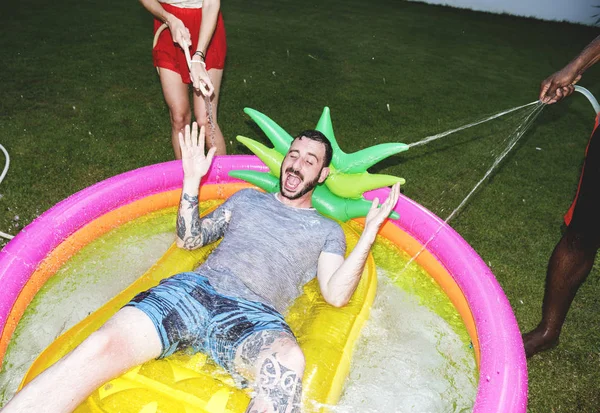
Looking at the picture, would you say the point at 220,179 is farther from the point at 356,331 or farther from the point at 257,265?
the point at 356,331

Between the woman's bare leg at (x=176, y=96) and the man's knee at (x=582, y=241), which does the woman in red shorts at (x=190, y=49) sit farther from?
the man's knee at (x=582, y=241)

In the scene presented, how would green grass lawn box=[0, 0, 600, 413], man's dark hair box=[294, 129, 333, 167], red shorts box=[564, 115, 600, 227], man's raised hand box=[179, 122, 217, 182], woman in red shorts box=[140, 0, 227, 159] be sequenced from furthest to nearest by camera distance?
green grass lawn box=[0, 0, 600, 413] < woman in red shorts box=[140, 0, 227, 159] < man's dark hair box=[294, 129, 333, 167] < man's raised hand box=[179, 122, 217, 182] < red shorts box=[564, 115, 600, 227]

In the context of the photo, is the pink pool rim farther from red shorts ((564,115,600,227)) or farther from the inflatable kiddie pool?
red shorts ((564,115,600,227))

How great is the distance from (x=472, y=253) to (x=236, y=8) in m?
9.33

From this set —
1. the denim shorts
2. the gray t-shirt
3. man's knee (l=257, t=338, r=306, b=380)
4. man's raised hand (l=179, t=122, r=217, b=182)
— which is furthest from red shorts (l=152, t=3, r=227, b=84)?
man's knee (l=257, t=338, r=306, b=380)

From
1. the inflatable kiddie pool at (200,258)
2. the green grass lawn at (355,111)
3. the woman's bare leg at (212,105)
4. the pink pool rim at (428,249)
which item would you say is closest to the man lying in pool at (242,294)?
the inflatable kiddie pool at (200,258)

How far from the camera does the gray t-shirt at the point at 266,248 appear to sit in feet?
8.25

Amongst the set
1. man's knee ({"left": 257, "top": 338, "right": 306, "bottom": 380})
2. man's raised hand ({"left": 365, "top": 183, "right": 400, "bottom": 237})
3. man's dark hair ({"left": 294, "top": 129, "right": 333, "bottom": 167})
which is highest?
man's dark hair ({"left": 294, "top": 129, "right": 333, "bottom": 167})

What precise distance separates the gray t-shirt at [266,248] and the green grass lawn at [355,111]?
1.46 m

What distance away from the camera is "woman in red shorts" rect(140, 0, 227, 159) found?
10.2 feet

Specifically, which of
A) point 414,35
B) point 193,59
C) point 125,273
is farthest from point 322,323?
point 414,35

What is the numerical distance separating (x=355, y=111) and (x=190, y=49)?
125 inches

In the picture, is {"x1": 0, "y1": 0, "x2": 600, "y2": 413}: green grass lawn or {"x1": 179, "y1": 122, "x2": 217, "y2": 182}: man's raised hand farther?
{"x1": 0, "y1": 0, "x2": 600, "y2": 413}: green grass lawn

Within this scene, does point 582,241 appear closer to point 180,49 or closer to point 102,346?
point 102,346
